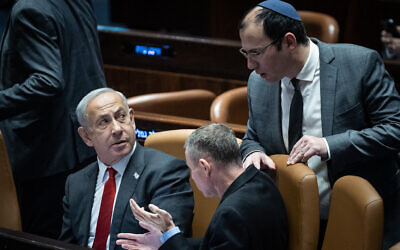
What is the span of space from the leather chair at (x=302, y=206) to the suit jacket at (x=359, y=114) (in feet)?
0.33

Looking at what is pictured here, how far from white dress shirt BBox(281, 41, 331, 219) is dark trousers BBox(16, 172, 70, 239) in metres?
→ 1.07

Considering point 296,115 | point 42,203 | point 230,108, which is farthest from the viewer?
point 230,108

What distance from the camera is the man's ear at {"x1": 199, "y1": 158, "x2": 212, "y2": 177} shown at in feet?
5.41

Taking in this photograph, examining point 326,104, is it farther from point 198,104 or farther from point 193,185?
point 198,104

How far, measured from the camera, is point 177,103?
10.5 feet

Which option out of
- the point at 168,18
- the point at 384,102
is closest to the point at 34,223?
the point at 384,102

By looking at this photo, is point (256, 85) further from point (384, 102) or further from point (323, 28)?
point (323, 28)

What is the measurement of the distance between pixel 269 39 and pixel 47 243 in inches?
33.5

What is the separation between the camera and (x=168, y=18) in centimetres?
538

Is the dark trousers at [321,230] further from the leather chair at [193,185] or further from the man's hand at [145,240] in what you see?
the man's hand at [145,240]

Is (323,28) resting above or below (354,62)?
below

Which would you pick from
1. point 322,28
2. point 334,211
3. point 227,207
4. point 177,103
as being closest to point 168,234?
→ point 227,207

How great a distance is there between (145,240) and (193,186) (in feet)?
1.41

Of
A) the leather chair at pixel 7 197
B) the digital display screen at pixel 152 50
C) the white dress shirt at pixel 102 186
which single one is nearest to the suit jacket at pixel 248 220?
the white dress shirt at pixel 102 186
